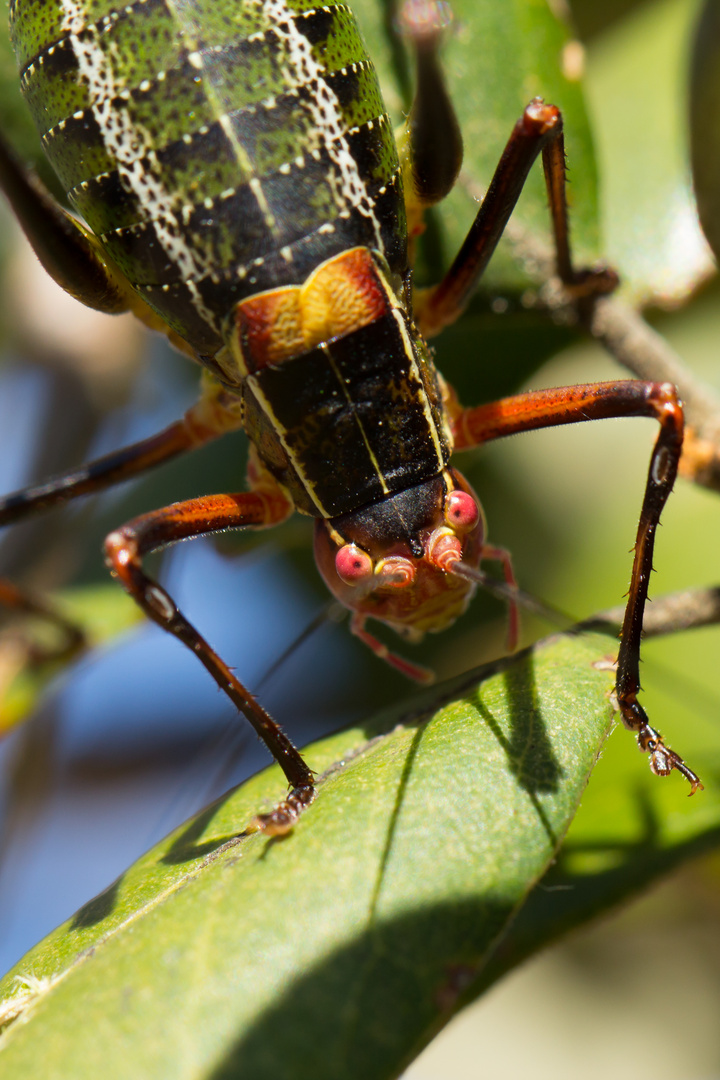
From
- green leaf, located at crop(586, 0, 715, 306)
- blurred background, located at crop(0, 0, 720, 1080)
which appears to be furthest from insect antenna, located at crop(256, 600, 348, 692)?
green leaf, located at crop(586, 0, 715, 306)

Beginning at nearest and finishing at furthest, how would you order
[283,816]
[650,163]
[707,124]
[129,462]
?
[283,816] → [707,124] → [129,462] → [650,163]

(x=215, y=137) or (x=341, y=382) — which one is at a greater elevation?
(x=215, y=137)

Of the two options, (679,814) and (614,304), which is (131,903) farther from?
(614,304)

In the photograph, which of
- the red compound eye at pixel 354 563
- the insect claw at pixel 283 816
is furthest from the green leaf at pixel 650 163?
the insect claw at pixel 283 816

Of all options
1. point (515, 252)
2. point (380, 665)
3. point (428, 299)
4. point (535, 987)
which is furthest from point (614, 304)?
point (535, 987)

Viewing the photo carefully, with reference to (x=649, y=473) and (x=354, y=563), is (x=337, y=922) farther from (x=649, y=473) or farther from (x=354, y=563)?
(x=649, y=473)

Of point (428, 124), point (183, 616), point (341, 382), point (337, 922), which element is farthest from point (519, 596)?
point (428, 124)

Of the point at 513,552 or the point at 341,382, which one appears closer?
the point at 341,382
